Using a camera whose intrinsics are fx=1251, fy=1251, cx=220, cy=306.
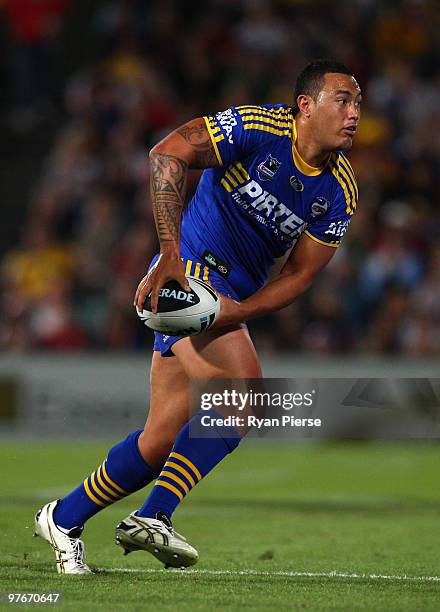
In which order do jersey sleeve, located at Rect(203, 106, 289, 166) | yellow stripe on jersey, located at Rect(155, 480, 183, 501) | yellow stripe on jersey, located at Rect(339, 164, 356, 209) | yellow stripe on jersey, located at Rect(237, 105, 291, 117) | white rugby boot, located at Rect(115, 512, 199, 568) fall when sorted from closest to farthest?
white rugby boot, located at Rect(115, 512, 199, 568) < yellow stripe on jersey, located at Rect(155, 480, 183, 501) < jersey sleeve, located at Rect(203, 106, 289, 166) < yellow stripe on jersey, located at Rect(237, 105, 291, 117) < yellow stripe on jersey, located at Rect(339, 164, 356, 209)

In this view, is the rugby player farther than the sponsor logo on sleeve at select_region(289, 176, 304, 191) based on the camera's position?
No

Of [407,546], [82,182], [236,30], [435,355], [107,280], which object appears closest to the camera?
[407,546]

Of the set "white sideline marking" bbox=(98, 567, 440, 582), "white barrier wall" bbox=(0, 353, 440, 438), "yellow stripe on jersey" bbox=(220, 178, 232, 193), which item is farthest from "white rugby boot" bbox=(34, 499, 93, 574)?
"white barrier wall" bbox=(0, 353, 440, 438)

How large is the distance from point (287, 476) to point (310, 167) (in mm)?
5613

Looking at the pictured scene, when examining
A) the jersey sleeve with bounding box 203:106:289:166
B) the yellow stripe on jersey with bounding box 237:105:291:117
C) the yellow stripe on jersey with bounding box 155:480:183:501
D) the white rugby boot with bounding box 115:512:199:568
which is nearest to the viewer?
the white rugby boot with bounding box 115:512:199:568

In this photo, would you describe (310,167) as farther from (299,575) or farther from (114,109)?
(114,109)

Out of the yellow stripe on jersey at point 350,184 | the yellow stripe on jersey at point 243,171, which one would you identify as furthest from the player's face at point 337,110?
the yellow stripe on jersey at point 243,171

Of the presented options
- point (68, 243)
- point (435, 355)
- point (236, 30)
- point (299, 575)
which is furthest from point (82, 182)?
point (299, 575)

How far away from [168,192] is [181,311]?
51cm

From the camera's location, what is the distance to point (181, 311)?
5203mm

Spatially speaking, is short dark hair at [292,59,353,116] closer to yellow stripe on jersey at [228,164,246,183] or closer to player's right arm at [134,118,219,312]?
yellow stripe on jersey at [228,164,246,183]

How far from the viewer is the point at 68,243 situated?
574 inches

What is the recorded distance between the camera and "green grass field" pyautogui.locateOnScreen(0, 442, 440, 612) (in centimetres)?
497

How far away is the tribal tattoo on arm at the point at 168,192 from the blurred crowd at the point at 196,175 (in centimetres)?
782
